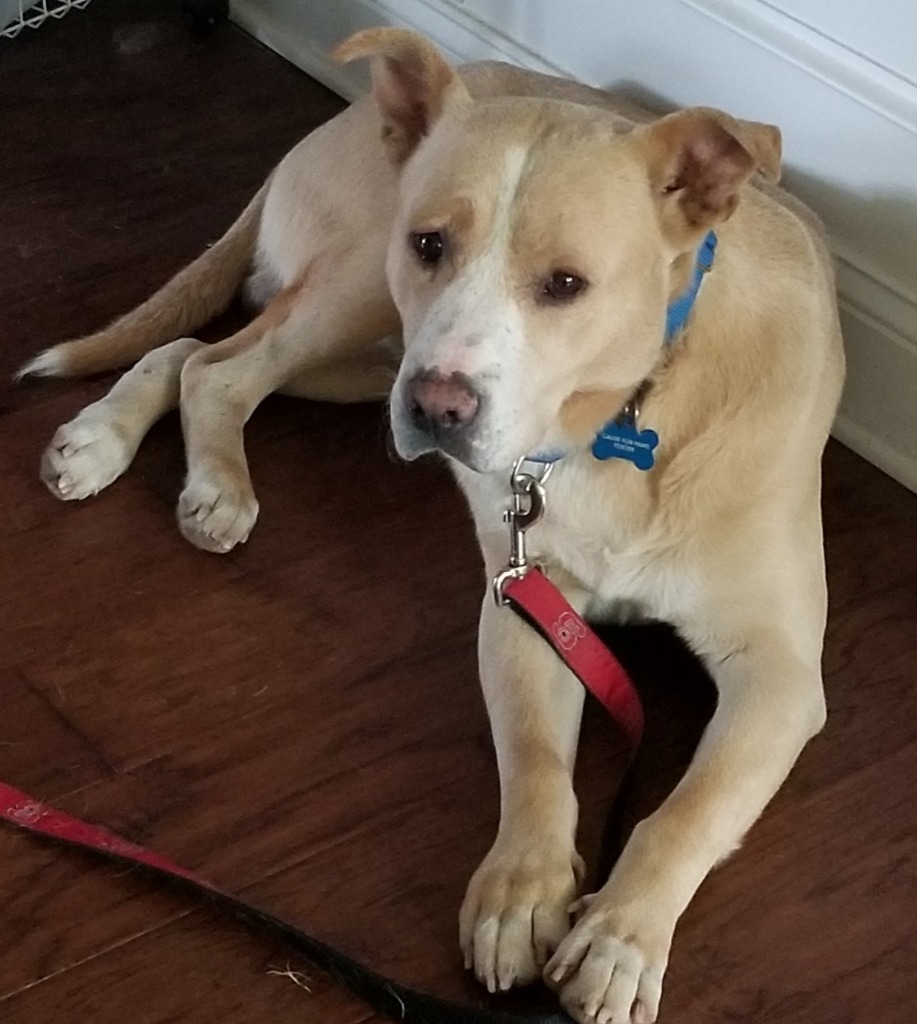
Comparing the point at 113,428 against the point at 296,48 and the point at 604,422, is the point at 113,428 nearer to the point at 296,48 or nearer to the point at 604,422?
the point at 604,422

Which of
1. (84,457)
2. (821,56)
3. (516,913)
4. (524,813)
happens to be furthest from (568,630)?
(821,56)

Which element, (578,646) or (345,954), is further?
(578,646)

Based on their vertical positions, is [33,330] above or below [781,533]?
below

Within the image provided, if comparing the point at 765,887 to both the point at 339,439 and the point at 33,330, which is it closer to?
the point at 339,439

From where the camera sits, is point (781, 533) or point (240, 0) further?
point (240, 0)

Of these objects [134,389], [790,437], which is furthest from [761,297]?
Answer: [134,389]

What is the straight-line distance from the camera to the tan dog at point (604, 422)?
4.85 feet

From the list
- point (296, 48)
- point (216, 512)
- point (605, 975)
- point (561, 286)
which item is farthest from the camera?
point (296, 48)

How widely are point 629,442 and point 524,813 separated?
1.32 ft

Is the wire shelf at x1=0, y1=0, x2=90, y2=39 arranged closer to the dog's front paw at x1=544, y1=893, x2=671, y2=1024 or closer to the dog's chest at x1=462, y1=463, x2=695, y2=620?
the dog's chest at x1=462, y1=463, x2=695, y2=620

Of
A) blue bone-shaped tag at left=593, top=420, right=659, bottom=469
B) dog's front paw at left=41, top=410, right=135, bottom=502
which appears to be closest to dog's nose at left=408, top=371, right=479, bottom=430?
blue bone-shaped tag at left=593, top=420, right=659, bottom=469

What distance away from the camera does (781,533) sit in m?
1.71

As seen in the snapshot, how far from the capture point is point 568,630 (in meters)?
1.71

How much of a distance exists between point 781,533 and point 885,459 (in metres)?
0.55
